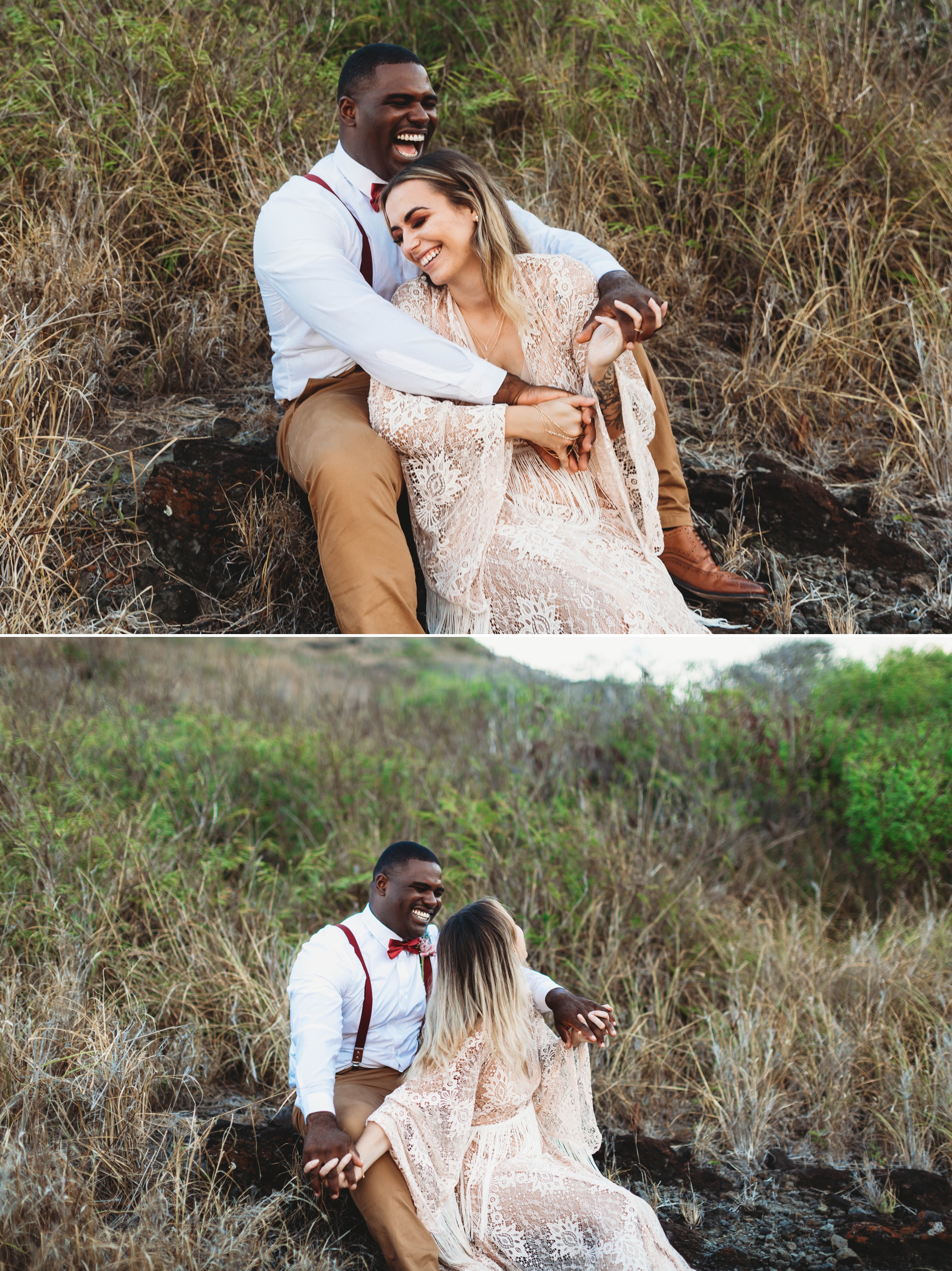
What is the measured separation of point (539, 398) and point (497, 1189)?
2.19 metres

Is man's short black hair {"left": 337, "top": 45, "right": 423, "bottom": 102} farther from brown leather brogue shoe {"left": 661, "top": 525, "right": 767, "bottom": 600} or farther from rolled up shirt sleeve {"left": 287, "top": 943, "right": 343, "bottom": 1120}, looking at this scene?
rolled up shirt sleeve {"left": 287, "top": 943, "right": 343, "bottom": 1120}

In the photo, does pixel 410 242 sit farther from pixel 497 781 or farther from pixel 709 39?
pixel 709 39

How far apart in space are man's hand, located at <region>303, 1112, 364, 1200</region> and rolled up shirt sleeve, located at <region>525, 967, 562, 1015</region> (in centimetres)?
60

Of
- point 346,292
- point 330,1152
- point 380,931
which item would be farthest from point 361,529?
point 330,1152

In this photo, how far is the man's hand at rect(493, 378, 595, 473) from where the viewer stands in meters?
3.46

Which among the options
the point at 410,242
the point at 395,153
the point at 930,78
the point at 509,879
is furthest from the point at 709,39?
the point at 509,879

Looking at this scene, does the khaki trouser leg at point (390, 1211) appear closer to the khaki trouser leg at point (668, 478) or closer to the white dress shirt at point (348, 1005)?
the white dress shirt at point (348, 1005)

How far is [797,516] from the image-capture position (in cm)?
498

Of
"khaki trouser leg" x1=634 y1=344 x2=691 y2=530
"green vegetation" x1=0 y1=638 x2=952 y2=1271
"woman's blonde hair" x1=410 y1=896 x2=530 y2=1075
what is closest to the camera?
"woman's blonde hair" x1=410 y1=896 x2=530 y2=1075

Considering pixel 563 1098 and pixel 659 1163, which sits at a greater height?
pixel 563 1098

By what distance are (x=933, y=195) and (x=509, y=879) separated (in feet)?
13.6

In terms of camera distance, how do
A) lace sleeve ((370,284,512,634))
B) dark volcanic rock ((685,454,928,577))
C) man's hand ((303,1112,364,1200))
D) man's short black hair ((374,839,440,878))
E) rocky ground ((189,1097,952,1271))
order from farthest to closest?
dark volcanic rock ((685,454,928,577)) → lace sleeve ((370,284,512,634)) → rocky ground ((189,1097,952,1271)) → man's short black hair ((374,839,440,878)) → man's hand ((303,1112,364,1200))

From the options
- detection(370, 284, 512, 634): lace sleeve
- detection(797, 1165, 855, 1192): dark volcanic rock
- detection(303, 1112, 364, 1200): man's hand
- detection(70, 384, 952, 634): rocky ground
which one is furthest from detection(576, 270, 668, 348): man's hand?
detection(797, 1165, 855, 1192): dark volcanic rock

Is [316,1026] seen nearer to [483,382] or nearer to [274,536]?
[483,382]
